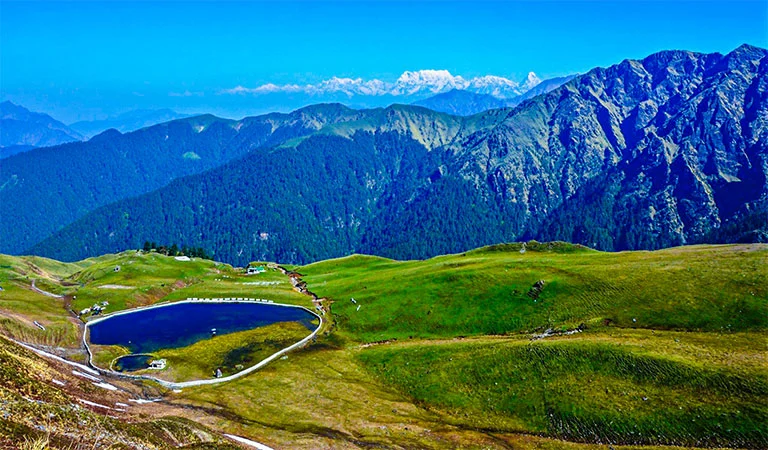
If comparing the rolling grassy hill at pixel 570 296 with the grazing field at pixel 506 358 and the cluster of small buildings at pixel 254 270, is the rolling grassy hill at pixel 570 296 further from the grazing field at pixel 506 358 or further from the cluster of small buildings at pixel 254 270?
the cluster of small buildings at pixel 254 270

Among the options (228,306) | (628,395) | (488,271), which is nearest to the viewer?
(628,395)

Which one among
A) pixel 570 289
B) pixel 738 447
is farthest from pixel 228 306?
pixel 738 447

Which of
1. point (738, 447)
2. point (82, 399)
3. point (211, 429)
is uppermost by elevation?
point (82, 399)

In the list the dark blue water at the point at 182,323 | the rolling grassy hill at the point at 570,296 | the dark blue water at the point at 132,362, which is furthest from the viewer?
the dark blue water at the point at 182,323

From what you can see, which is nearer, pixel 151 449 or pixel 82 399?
pixel 151 449

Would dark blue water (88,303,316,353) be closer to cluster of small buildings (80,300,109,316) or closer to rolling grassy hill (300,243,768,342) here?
cluster of small buildings (80,300,109,316)

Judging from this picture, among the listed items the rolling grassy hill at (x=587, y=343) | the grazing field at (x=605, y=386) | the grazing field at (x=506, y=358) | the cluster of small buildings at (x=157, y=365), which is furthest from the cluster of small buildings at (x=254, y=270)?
the grazing field at (x=605, y=386)

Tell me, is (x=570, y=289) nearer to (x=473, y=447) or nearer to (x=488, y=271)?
(x=488, y=271)
